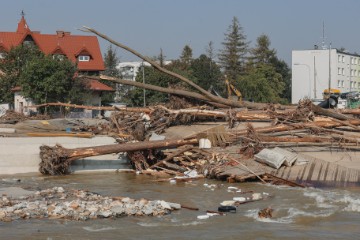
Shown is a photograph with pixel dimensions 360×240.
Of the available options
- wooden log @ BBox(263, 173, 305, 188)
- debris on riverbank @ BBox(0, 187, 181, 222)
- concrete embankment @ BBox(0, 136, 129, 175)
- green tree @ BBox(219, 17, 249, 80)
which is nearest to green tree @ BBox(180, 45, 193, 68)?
green tree @ BBox(219, 17, 249, 80)

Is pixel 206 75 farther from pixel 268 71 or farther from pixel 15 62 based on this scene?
pixel 15 62

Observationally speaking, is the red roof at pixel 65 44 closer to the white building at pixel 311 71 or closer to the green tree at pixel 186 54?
the green tree at pixel 186 54

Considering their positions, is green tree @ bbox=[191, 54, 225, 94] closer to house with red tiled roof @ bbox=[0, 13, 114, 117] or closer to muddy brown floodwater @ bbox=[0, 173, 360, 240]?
house with red tiled roof @ bbox=[0, 13, 114, 117]

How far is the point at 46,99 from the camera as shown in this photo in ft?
141

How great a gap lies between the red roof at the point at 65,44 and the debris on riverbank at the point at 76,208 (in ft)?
141

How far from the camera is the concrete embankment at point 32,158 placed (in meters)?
19.8

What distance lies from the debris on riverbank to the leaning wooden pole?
5.01 metres

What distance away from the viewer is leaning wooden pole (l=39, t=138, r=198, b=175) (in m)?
19.0

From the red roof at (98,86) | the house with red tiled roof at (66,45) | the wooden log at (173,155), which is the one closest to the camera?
the wooden log at (173,155)

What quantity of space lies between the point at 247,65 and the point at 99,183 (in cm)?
6725

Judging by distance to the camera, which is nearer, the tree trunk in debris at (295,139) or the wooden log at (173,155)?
the tree trunk in debris at (295,139)

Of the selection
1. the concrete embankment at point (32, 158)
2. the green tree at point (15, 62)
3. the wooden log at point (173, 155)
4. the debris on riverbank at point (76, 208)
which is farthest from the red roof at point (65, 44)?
the debris on riverbank at point (76, 208)

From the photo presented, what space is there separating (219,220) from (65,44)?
4870 centimetres

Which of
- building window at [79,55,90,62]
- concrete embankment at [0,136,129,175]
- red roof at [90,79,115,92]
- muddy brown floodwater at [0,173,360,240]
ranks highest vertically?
building window at [79,55,90,62]
